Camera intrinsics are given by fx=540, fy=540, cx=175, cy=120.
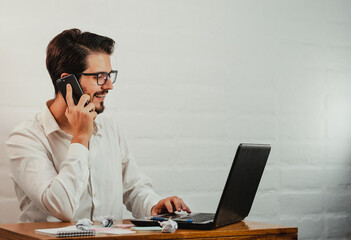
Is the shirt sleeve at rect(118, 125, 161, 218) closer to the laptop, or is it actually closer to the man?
the man

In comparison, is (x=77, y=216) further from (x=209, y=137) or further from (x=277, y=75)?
(x=277, y=75)

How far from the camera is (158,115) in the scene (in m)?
2.75

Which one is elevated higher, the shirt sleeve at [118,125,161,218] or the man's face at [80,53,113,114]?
the man's face at [80,53,113,114]

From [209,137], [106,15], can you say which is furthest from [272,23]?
[106,15]

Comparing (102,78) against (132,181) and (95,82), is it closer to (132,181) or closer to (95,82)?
(95,82)

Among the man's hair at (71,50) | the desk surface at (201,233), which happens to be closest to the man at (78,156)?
the man's hair at (71,50)

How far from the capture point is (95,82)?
90.5 inches

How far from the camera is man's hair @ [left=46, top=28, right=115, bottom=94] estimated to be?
2.32 meters

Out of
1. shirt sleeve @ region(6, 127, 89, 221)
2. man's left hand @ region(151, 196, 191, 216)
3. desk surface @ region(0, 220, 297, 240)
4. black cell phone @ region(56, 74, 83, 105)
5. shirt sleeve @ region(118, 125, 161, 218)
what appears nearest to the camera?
desk surface @ region(0, 220, 297, 240)

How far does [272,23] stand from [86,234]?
1.94 metres

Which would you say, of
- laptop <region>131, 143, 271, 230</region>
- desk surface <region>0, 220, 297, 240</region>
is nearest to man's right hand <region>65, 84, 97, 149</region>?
desk surface <region>0, 220, 297, 240</region>

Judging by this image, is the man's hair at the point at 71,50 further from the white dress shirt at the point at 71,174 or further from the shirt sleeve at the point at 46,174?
the shirt sleeve at the point at 46,174

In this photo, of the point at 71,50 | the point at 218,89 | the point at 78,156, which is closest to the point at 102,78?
the point at 71,50

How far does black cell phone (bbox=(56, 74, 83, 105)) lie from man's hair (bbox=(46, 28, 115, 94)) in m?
0.08
